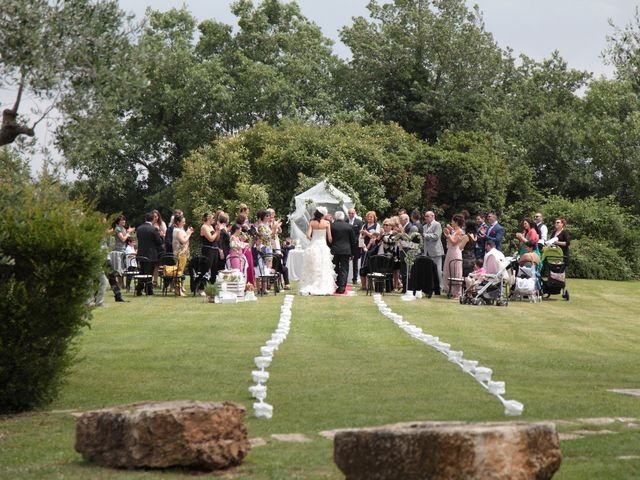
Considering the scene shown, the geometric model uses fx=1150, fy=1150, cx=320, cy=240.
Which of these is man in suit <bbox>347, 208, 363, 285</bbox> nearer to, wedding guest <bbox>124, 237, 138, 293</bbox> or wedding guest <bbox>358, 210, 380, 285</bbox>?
wedding guest <bbox>358, 210, 380, 285</bbox>

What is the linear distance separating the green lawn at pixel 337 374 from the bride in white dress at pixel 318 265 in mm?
3456

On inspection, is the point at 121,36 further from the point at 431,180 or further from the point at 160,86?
the point at 160,86

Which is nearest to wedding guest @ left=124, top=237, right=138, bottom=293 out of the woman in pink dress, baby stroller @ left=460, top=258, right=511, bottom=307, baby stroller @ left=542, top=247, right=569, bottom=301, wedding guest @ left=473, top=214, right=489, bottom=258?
the woman in pink dress

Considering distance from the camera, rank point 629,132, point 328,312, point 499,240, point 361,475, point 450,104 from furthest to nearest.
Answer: point 450,104 < point 629,132 < point 499,240 < point 328,312 < point 361,475

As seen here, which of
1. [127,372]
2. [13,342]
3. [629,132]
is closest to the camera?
[13,342]

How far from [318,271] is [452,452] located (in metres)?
21.7

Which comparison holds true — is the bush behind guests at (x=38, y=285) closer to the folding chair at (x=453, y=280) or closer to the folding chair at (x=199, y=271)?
the folding chair at (x=199, y=271)

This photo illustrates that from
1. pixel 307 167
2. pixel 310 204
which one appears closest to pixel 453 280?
pixel 310 204

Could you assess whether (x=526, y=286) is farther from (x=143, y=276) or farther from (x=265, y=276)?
(x=143, y=276)

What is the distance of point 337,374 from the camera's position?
45.0 feet

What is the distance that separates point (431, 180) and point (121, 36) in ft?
127

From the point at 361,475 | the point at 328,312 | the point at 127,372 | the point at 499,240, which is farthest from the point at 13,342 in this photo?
the point at 499,240

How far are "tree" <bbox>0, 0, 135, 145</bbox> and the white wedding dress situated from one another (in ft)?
55.8

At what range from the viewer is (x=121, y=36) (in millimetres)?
11703
